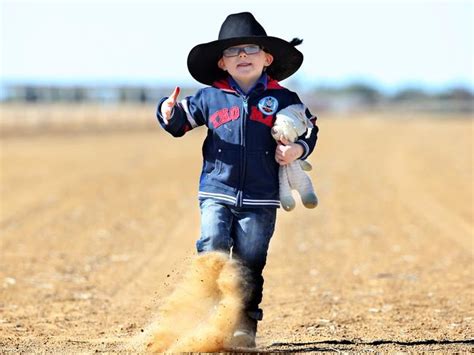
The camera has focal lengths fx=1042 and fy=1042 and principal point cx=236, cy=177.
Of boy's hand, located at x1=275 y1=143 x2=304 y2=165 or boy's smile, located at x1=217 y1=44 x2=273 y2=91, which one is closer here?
boy's hand, located at x1=275 y1=143 x2=304 y2=165

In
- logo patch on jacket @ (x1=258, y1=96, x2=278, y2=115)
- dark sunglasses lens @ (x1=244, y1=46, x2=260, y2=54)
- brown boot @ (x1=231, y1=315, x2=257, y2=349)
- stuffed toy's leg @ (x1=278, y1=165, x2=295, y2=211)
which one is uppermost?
dark sunglasses lens @ (x1=244, y1=46, x2=260, y2=54)

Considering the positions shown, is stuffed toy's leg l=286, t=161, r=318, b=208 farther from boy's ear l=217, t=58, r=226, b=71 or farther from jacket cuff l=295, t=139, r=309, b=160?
boy's ear l=217, t=58, r=226, b=71

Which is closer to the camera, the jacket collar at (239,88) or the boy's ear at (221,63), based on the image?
the jacket collar at (239,88)

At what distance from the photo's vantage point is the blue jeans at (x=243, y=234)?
18.4 feet

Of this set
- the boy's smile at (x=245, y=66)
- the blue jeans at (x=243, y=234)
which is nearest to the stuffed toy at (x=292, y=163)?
the blue jeans at (x=243, y=234)

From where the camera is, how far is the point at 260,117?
5.65m

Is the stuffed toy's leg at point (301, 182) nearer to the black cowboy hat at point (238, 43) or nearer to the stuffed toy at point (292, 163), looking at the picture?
the stuffed toy at point (292, 163)

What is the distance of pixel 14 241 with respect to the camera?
1078cm

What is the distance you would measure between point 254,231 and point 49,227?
21.8 feet

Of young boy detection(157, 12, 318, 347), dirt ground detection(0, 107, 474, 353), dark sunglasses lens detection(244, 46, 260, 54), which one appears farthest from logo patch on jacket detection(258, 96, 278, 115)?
dirt ground detection(0, 107, 474, 353)

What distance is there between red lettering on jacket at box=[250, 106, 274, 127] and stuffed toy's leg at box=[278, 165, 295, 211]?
0.27m

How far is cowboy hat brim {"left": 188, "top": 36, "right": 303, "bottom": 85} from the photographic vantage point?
18.6 ft

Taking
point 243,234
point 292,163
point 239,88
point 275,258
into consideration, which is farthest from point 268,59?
point 275,258

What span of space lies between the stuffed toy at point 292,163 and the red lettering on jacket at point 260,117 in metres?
0.04
